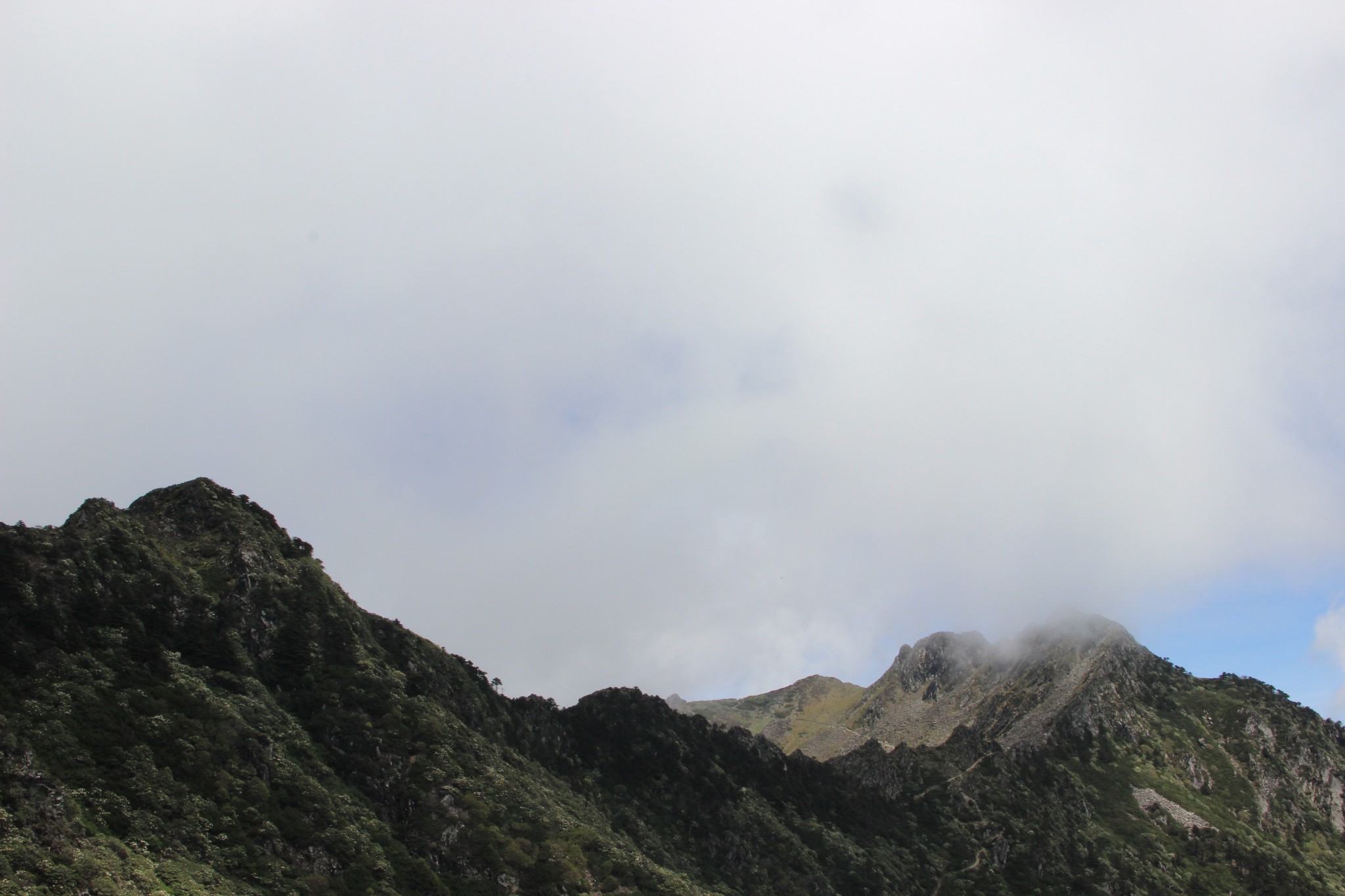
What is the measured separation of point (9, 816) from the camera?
298 ft

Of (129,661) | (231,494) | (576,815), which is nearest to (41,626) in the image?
(129,661)

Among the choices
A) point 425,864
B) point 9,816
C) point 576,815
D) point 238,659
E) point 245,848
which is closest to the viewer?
point 9,816

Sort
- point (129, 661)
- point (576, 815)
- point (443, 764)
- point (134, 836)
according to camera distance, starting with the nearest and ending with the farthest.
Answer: point (134, 836), point (129, 661), point (443, 764), point (576, 815)

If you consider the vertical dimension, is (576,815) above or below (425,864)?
above

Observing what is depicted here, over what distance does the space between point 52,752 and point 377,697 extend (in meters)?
63.2

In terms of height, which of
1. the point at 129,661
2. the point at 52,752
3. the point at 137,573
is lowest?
the point at 52,752

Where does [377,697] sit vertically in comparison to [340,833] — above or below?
above

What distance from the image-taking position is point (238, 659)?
148m

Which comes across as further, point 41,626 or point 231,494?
point 231,494

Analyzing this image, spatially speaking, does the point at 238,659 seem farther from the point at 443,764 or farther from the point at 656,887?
the point at 656,887

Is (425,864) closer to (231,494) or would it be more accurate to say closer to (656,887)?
(656,887)

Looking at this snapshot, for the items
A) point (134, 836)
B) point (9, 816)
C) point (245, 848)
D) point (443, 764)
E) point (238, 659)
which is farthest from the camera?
point (443, 764)

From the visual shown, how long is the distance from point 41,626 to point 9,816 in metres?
37.0

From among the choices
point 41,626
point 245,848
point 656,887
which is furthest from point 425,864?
point 41,626
